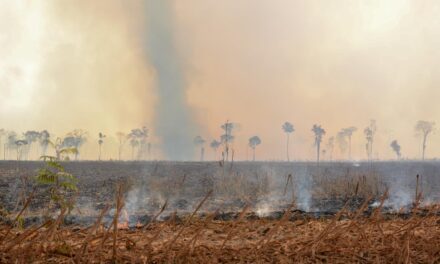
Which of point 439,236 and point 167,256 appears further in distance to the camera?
point 439,236

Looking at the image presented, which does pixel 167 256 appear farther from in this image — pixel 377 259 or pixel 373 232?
pixel 373 232

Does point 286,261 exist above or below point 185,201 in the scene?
above

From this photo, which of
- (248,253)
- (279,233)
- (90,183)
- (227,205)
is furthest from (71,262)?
(90,183)

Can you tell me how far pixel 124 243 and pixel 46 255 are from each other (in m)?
0.60

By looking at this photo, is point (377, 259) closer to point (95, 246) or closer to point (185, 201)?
point (95, 246)

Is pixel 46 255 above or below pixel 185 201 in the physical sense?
above

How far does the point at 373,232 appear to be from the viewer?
3.97 metres

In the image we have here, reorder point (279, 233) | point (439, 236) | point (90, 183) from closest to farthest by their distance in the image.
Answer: point (439, 236) < point (279, 233) < point (90, 183)

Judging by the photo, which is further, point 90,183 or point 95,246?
point 90,183

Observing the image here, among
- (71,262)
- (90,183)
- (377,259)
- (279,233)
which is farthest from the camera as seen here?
(90,183)

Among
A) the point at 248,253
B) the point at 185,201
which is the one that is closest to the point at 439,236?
the point at 248,253

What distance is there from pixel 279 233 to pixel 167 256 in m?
1.56

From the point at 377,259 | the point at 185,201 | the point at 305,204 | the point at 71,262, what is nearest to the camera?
the point at 71,262

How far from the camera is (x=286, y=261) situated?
3.12m
